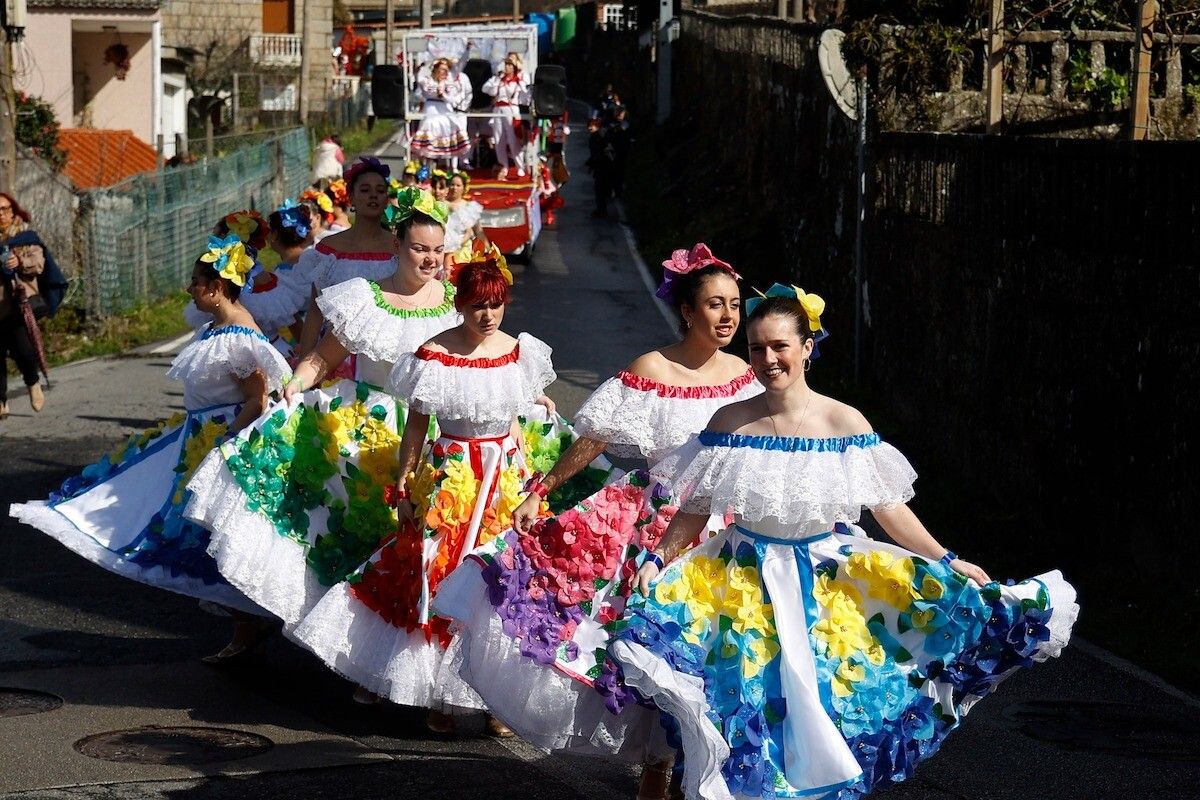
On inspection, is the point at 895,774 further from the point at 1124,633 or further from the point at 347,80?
the point at 347,80

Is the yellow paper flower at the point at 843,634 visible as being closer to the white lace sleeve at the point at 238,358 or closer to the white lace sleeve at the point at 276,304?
the white lace sleeve at the point at 238,358

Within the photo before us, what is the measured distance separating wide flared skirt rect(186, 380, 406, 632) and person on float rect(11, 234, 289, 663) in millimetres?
305

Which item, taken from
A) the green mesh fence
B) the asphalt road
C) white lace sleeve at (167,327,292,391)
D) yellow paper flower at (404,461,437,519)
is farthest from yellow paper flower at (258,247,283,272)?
the green mesh fence

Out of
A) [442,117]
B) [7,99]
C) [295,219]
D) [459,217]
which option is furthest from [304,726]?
[442,117]

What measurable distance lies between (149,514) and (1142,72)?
723 cm

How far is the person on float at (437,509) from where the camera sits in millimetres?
6996

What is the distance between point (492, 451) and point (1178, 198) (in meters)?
4.00

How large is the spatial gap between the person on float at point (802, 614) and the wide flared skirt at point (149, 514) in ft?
9.62

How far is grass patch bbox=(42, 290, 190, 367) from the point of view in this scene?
18797mm

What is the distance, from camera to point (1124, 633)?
8742 millimetres

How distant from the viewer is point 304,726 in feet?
24.0

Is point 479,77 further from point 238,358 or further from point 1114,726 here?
point 1114,726

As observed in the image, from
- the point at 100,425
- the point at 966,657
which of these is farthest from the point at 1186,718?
the point at 100,425

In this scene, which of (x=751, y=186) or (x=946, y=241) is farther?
(x=751, y=186)
